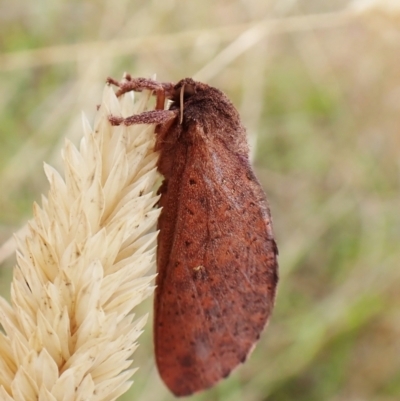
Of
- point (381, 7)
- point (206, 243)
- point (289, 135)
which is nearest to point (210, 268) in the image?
point (206, 243)

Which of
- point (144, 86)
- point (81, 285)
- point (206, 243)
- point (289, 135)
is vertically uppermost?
point (289, 135)

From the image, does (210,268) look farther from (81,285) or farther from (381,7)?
(381,7)

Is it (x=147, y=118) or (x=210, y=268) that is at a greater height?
(x=147, y=118)

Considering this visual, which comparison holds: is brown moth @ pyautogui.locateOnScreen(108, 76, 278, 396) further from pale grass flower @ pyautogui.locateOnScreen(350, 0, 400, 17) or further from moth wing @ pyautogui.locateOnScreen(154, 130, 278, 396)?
pale grass flower @ pyautogui.locateOnScreen(350, 0, 400, 17)

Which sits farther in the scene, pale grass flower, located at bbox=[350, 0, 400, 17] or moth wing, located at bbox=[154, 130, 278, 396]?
pale grass flower, located at bbox=[350, 0, 400, 17]

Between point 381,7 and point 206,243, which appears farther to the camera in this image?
point 381,7

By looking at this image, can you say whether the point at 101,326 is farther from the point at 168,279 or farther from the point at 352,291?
the point at 352,291

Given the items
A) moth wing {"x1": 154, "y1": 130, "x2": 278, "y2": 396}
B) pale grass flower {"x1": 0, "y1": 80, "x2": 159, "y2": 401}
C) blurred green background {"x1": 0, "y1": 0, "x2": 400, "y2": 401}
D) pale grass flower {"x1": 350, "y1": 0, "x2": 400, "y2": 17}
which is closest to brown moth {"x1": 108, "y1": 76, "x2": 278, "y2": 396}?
moth wing {"x1": 154, "y1": 130, "x2": 278, "y2": 396}

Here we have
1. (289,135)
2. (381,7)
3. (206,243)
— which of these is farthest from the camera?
(289,135)
